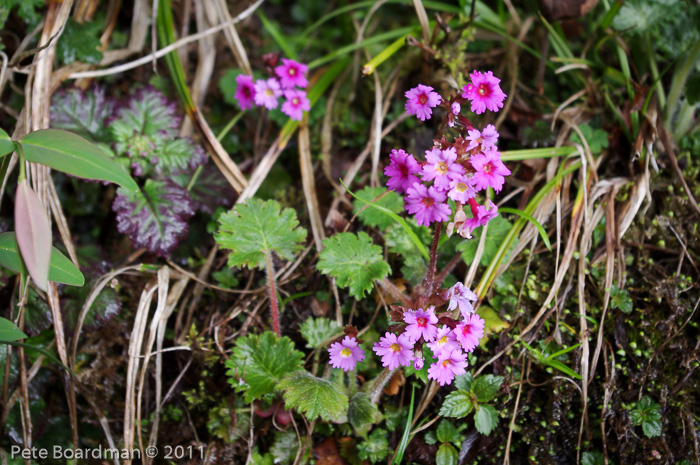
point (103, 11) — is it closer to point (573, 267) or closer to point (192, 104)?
point (192, 104)

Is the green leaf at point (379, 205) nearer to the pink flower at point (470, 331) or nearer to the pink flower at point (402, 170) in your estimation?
the pink flower at point (402, 170)

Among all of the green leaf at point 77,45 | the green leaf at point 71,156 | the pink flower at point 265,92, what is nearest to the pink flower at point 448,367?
the green leaf at point 71,156

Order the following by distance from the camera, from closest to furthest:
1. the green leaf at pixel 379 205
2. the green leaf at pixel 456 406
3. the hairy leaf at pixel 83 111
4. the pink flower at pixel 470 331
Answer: the pink flower at pixel 470 331, the green leaf at pixel 456 406, the green leaf at pixel 379 205, the hairy leaf at pixel 83 111

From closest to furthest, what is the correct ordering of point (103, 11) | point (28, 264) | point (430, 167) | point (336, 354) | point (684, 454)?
point (28, 264), point (430, 167), point (336, 354), point (684, 454), point (103, 11)

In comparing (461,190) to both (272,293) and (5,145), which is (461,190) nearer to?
(272,293)

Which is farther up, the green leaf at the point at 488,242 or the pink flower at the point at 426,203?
the green leaf at the point at 488,242

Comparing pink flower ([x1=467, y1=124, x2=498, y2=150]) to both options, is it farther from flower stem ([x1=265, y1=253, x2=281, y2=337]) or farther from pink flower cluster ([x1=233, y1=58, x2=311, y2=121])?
pink flower cluster ([x1=233, y1=58, x2=311, y2=121])

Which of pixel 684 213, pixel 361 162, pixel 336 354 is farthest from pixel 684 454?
pixel 361 162
